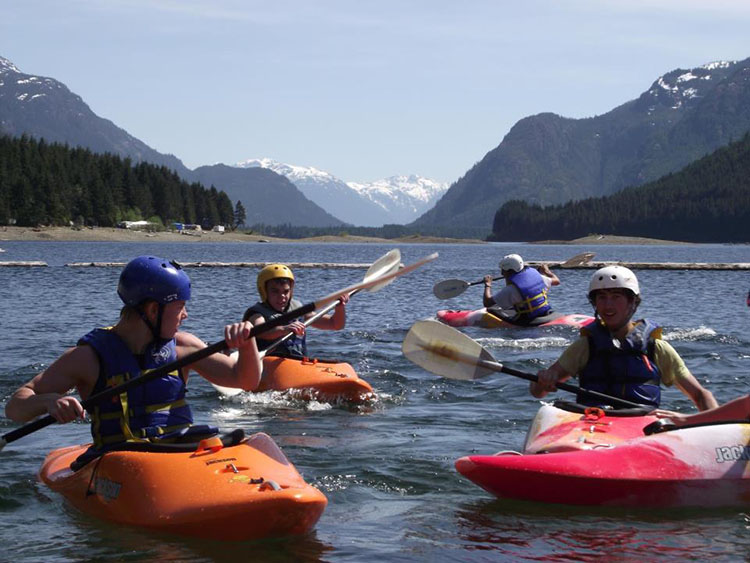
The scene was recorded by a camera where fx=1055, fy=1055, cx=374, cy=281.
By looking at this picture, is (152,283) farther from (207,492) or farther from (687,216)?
(687,216)

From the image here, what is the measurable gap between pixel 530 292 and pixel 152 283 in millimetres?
13369

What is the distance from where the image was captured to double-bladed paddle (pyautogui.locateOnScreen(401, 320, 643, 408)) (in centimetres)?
866

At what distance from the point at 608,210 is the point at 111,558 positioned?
7828 inches

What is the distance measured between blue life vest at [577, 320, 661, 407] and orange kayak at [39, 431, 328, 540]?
2858 mm

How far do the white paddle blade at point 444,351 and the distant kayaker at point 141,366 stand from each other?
2361mm

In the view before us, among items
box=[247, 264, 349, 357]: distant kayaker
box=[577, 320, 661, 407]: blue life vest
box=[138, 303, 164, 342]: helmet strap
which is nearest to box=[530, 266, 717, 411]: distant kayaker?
box=[577, 320, 661, 407]: blue life vest

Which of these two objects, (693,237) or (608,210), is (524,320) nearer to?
(693,237)

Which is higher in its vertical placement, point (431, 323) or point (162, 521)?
point (431, 323)

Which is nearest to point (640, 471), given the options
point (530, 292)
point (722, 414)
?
point (722, 414)

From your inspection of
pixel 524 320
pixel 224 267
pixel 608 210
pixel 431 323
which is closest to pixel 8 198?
pixel 224 267

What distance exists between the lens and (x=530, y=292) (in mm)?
19062

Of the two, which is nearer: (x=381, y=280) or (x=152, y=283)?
(x=152, y=283)

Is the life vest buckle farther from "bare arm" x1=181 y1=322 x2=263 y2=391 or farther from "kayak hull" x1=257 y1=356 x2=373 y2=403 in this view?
"kayak hull" x1=257 y1=356 x2=373 y2=403

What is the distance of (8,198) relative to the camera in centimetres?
10956
